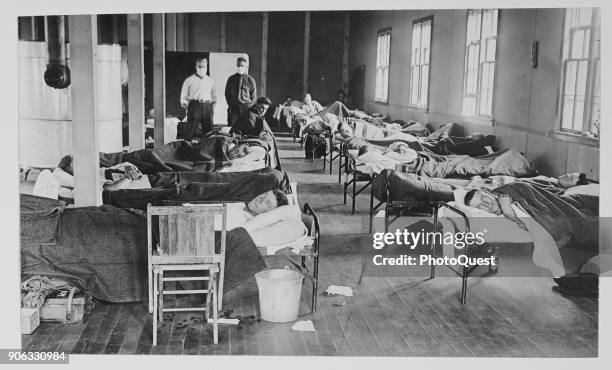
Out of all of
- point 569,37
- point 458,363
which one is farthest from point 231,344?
point 569,37

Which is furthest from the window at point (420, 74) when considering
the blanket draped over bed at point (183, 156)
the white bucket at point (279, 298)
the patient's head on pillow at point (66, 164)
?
the white bucket at point (279, 298)

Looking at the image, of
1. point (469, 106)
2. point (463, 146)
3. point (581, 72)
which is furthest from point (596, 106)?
point (469, 106)

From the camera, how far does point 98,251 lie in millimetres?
4301

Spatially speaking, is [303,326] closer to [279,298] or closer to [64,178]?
[279,298]

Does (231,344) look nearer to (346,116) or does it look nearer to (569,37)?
(569,37)

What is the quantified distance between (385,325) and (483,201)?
1.67 metres

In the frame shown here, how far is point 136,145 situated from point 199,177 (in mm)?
1062

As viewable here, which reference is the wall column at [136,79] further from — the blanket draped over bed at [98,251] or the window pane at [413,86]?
the window pane at [413,86]

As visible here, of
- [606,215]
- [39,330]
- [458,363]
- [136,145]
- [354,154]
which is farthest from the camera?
[354,154]

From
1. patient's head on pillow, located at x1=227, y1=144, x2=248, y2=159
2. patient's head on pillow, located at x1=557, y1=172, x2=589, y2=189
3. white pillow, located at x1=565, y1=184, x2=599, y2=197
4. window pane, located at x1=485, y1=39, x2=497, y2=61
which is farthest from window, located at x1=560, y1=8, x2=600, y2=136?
patient's head on pillow, located at x1=227, y1=144, x2=248, y2=159

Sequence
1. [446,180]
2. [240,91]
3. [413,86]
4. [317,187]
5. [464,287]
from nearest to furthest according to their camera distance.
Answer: [464,287] < [446,180] < [240,91] < [317,187] < [413,86]

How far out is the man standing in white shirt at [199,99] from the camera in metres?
→ 7.20

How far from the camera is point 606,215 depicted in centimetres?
453

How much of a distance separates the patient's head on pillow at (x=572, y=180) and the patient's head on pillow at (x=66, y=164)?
12.6 feet
